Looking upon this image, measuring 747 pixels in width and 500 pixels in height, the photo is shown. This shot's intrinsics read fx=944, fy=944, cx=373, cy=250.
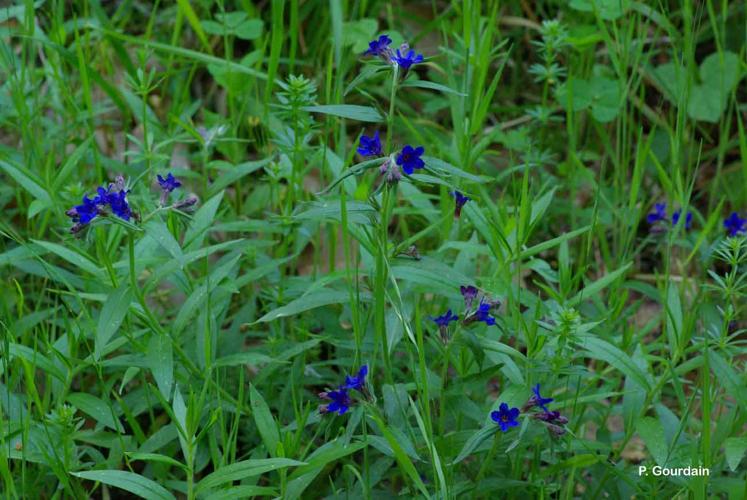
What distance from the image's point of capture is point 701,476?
2.09 meters

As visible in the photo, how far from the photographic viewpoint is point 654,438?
2279mm

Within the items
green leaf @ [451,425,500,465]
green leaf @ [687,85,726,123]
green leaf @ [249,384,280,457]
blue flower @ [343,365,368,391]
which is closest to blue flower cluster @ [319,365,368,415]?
blue flower @ [343,365,368,391]

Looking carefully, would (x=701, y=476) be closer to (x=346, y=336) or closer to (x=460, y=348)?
(x=460, y=348)

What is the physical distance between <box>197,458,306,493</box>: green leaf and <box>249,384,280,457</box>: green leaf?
0.07 m

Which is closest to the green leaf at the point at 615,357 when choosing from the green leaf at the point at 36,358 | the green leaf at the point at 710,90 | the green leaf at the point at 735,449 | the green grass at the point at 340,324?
the green grass at the point at 340,324

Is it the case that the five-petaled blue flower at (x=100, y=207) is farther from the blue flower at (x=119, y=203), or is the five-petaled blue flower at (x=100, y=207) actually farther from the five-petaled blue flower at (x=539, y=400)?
the five-petaled blue flower at (x=539, y=400)

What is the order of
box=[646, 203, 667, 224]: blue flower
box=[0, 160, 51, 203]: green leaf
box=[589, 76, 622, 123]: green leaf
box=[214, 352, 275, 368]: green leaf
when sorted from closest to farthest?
box=[214, 352, 275, 368]: green leaf
box=[0, 160, 51, 203]: green leaf
box=[646, 203, 667, 224]: blue flower
box=[589, 76, 622, 123]: green leaf

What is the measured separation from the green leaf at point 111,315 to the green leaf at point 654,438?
1259 mm

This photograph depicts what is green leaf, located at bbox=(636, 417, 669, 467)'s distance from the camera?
2.25 metres

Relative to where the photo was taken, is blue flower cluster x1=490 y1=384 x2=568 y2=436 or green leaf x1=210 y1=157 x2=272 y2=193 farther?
green leaf x1=210 y1=157 x2=272 y2=193

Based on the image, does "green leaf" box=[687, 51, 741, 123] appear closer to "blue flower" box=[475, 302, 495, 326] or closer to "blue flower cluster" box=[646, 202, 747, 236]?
"blue flower cluster" box=[646, 202, 747, 236]

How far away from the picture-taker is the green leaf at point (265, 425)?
2.08m

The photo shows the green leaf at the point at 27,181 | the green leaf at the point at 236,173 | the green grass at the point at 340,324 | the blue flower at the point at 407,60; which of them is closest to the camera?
the blue flower at the point at 407,60

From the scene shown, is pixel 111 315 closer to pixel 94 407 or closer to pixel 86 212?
pixel 86 212
